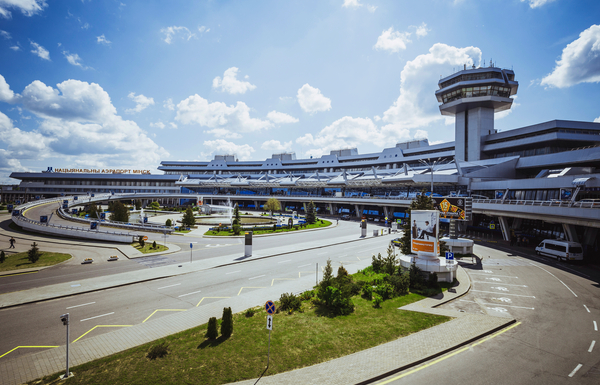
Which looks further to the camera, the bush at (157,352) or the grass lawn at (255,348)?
the bush at (157,352)

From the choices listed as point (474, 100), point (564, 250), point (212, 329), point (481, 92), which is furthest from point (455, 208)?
point (481, 92)

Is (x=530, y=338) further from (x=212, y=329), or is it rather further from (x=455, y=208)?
(x=455, y=208)

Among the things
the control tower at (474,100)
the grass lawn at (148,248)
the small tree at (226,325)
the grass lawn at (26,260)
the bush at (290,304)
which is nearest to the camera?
the small tree at (226,325)

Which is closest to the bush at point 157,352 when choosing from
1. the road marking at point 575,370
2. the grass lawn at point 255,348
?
the grass lawn at point 255,348

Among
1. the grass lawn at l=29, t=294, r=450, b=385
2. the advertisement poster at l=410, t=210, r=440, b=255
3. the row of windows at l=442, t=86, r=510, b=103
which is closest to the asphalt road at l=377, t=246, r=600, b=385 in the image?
the grass lawn at l=29, t=294, r=450, b=385

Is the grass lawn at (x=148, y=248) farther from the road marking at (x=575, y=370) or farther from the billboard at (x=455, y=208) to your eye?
the road marking at (x=575, y=370)

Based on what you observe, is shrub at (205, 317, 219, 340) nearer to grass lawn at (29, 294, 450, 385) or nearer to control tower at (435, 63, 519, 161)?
grass lawn at (29, 294, 450, 385)

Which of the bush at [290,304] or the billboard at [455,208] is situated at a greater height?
the billboard at [455,208]
